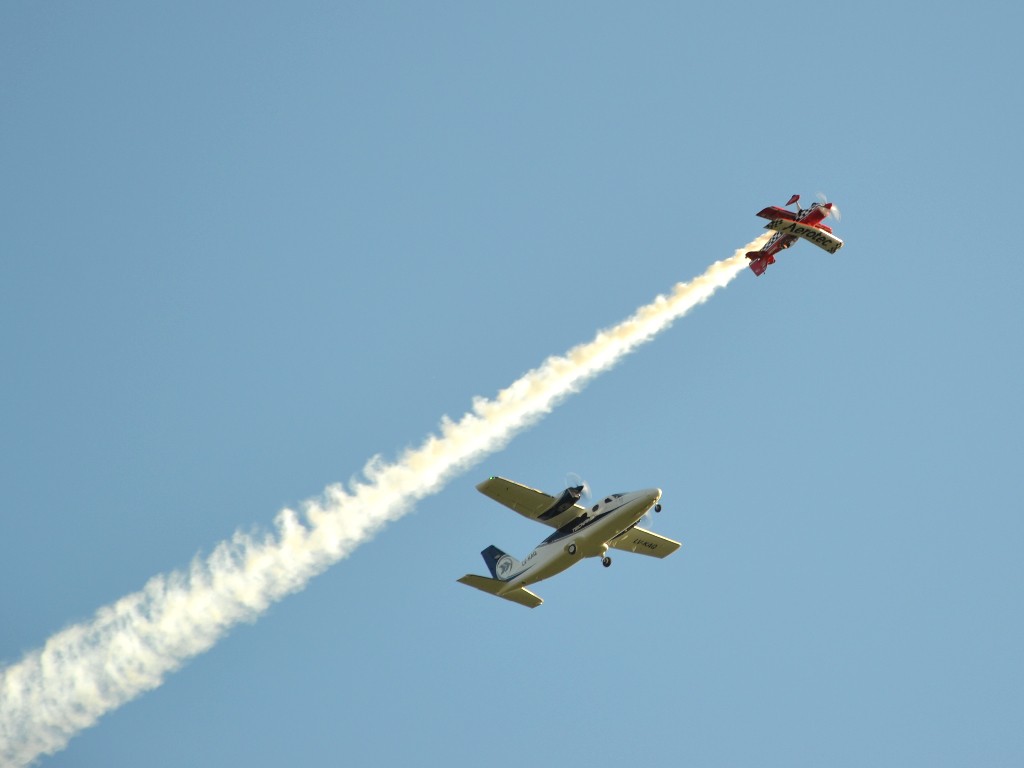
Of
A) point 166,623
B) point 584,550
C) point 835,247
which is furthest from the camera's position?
point 835,247

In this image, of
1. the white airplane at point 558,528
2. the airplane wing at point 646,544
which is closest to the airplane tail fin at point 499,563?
the white airplane at point 558,528

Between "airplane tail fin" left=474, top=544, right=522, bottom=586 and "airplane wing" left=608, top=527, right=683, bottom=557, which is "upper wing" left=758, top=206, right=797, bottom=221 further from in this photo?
"airplane tail fin" left=474, top=544, right=522, bottom=586

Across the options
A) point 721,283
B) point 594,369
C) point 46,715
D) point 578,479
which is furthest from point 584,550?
point 46,715

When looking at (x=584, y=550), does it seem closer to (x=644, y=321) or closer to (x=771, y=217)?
(x=644, y=321)

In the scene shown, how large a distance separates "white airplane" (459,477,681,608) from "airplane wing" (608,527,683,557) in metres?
0.58

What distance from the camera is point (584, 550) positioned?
59969 millimetres

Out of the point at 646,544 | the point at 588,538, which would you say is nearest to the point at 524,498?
the point at 588,538

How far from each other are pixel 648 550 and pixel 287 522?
61.1ft

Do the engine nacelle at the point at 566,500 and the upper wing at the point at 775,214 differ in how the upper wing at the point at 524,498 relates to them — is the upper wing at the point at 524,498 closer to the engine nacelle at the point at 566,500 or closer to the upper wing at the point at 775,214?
the engine nacelle at the point at 566,500

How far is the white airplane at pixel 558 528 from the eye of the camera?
58594 mm

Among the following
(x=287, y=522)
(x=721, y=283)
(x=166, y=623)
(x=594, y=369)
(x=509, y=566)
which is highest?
(x=721, y=283)

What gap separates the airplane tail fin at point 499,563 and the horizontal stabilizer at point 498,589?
0.67m

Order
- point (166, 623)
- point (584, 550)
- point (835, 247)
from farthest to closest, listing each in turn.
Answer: point (835, 247)
point (166, 623)
point (584, 550)

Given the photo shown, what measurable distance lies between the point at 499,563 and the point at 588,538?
7.51 m
